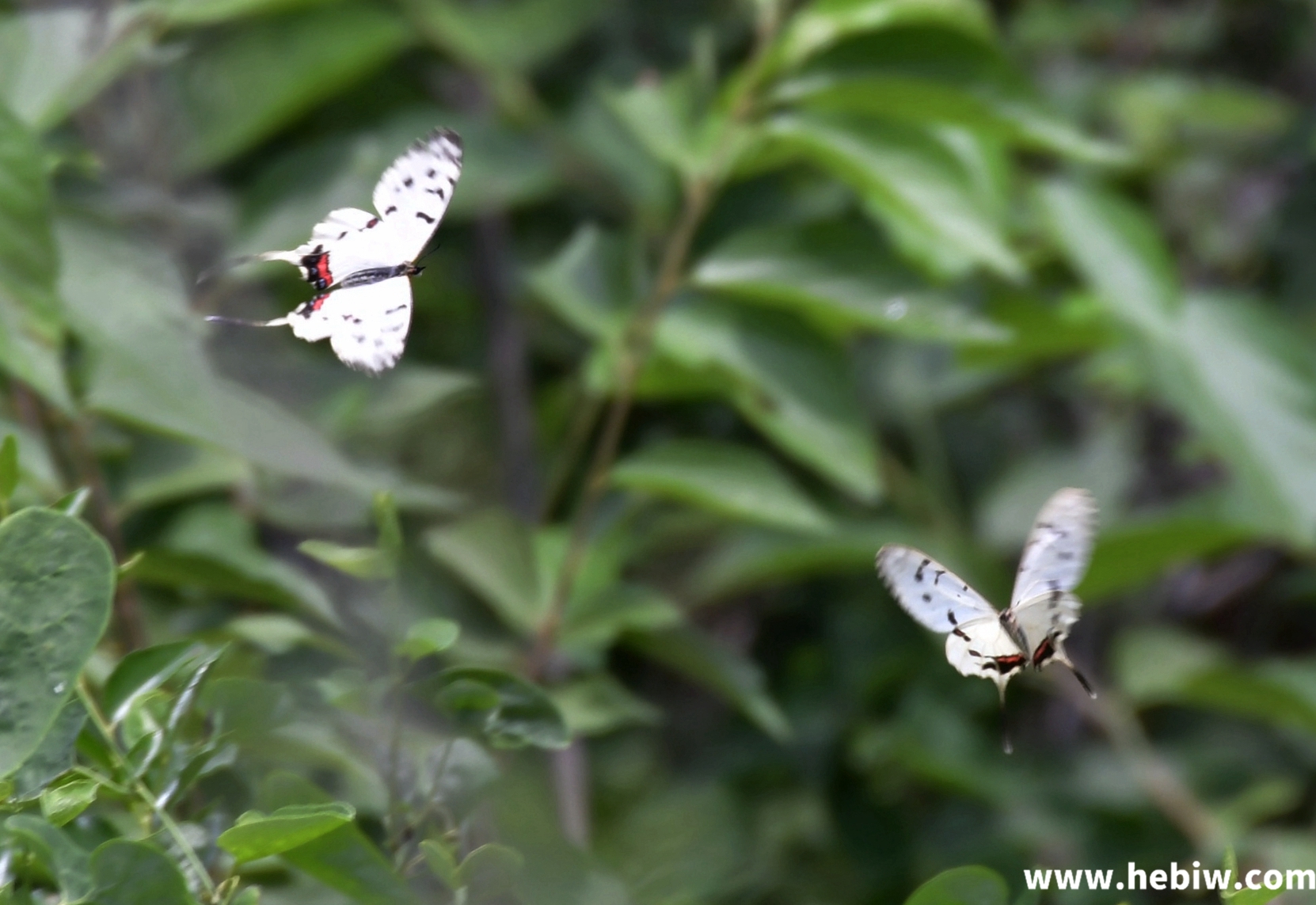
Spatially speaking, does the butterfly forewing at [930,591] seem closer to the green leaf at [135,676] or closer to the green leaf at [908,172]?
the green leaf at [135,676]

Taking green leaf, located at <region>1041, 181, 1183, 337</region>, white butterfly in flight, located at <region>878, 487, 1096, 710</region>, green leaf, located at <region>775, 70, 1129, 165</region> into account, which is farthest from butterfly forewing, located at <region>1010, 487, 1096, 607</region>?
green leaf, located at <region>1041, 181, 1183, 337</region>

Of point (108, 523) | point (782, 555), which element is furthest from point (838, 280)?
point (108, 523)

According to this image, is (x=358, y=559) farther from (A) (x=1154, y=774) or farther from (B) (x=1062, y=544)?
(A) (x=1154, y=774)

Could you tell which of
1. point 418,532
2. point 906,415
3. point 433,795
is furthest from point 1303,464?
point 433,795

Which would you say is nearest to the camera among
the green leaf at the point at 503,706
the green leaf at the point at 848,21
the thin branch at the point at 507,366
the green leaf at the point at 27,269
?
the green leaf at the point at 503,706

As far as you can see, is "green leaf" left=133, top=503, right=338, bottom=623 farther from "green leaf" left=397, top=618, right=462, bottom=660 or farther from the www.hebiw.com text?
the www.hebiw.com text

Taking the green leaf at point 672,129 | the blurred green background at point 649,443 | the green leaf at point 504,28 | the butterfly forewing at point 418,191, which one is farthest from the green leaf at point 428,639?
the green leaf at point 504,28
